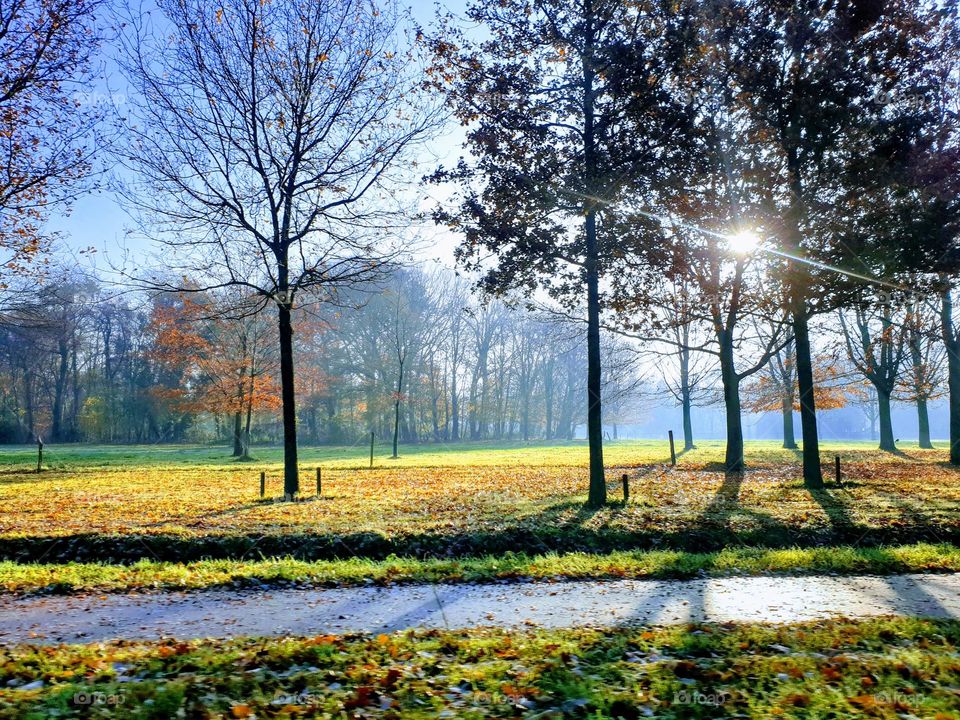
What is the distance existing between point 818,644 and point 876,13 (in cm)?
1407

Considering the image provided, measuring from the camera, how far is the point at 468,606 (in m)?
6.55

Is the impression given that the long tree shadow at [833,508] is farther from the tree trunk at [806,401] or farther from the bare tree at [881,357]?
the bare tree at [881,357]

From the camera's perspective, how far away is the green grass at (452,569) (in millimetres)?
7566

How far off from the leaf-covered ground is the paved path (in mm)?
2280

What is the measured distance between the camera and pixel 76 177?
14758 mm

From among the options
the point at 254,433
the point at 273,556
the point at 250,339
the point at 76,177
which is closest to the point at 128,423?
the point at 254,433

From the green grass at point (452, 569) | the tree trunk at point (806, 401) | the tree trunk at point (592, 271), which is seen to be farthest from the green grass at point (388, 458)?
the green grass at point (452, 569)

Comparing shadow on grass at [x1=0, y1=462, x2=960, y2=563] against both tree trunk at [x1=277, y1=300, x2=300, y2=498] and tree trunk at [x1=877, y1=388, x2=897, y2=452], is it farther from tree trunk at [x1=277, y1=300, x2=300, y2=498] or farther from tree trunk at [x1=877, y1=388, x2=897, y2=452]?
tree trunk at [x1=877, y1=388, x2=897, y2=452]

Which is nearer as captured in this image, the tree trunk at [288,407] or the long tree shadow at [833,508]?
the long tree shadow at [833,508]

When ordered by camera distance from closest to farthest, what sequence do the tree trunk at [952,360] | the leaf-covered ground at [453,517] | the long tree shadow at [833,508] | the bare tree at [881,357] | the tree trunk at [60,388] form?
the leaf-covered ground at [453,517] → the long tree shadow at [833,508] → the tree trunk at [952,360] → the bare tree at [881,357] → the tree trunk at [60,388]

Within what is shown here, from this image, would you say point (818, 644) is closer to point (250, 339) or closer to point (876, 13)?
point (876, 13)

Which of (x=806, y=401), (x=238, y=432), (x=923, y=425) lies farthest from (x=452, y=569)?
(x=923, y=425)

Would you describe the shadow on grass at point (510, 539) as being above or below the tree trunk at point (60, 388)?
below

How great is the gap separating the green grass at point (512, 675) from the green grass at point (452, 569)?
8.08ft
